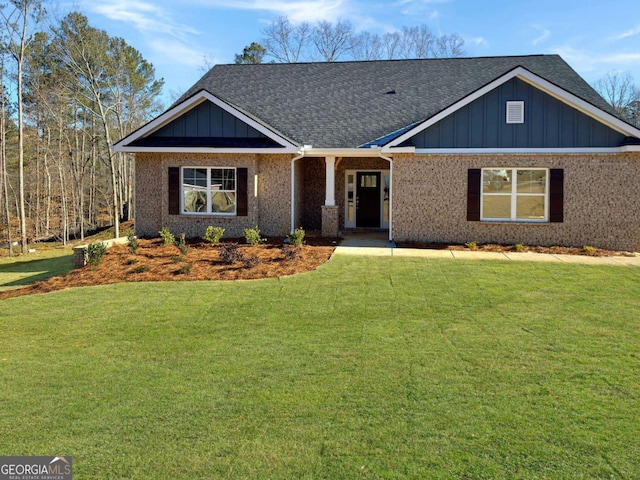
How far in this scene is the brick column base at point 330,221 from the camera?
1414cm

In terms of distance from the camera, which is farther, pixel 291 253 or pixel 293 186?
pixel 293 186

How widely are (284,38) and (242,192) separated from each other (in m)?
24.9

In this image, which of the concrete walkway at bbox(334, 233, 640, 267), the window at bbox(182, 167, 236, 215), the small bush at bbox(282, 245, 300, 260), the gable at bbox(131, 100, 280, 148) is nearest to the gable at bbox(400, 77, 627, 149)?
the concrete walkway at bbox(334, 233, 640, 267)

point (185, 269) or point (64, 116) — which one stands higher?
point (64, 116)

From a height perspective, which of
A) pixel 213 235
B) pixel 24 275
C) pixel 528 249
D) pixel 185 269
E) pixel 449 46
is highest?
pixel 449 46

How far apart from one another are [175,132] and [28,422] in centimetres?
1150

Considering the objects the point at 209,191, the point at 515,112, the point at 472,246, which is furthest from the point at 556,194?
the point at 209,191

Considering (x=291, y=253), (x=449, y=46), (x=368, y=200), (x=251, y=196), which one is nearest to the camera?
(x=291, y=253)

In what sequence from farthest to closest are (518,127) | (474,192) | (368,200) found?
1. (368,200)
2. (474,192)
3. (518,127)

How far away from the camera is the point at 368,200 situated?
55.9 feet

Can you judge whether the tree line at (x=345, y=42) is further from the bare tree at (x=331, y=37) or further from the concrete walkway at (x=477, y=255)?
the concrete walkway at (x=477, y=255)

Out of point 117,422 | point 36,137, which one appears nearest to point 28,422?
point 117,422

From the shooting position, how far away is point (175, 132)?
47.0ft

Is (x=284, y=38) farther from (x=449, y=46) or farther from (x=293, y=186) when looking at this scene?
(x=293, y=186)
